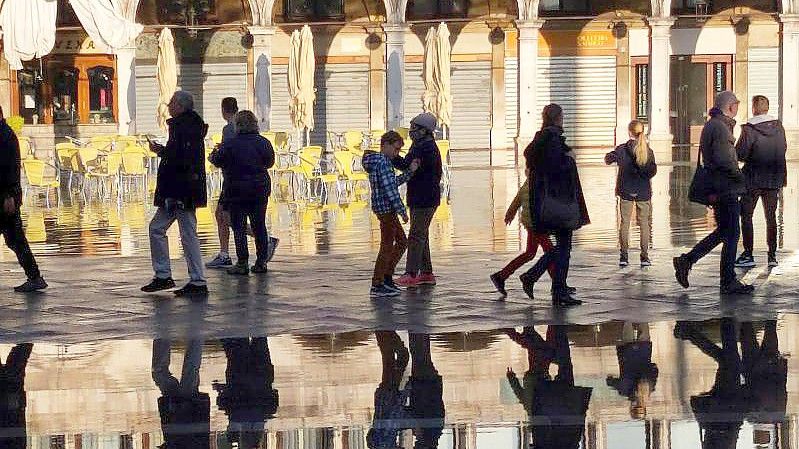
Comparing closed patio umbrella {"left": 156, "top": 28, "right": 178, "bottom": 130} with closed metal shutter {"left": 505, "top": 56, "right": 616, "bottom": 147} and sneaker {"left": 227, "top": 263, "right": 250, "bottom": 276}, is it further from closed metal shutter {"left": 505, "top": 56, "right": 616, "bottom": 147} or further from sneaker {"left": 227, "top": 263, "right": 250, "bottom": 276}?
sneaker {"left": 227, "top": 263, "right": 250, "bottom": 276}

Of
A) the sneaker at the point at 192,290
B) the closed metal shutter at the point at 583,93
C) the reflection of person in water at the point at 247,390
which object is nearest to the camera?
the reflection of person in water at the point at 247,390

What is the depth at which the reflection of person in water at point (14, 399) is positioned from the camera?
7.68 meters

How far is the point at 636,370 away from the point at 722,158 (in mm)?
4000

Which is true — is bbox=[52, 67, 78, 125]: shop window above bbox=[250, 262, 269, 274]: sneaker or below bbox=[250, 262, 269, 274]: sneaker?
above

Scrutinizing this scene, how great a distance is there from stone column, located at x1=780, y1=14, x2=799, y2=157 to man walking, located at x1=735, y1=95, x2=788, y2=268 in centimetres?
2221

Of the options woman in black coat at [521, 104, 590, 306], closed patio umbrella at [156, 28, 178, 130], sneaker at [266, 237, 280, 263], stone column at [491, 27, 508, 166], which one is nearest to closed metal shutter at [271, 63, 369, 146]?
stone column at [491, 27, 508, 166]

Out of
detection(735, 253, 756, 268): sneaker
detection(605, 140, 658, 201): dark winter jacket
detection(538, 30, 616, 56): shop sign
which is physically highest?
detection(538, 30, 616, 56): shop sign

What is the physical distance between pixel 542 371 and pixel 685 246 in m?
8.36

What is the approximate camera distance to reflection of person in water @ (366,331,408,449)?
24.8 ft

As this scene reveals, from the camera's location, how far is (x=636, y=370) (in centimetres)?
940

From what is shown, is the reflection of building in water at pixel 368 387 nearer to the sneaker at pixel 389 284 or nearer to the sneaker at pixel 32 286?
the sneaker at pixel 389 284

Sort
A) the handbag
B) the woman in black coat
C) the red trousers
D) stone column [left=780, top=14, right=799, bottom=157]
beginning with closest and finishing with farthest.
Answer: the woman in black coat, the red trousers, the handbag, stone column [left=780, top=14, right=799, bottom=157]

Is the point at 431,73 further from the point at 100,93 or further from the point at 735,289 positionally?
the point at 735,289

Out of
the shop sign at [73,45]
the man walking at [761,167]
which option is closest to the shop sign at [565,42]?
the shop sign at [73,45]
